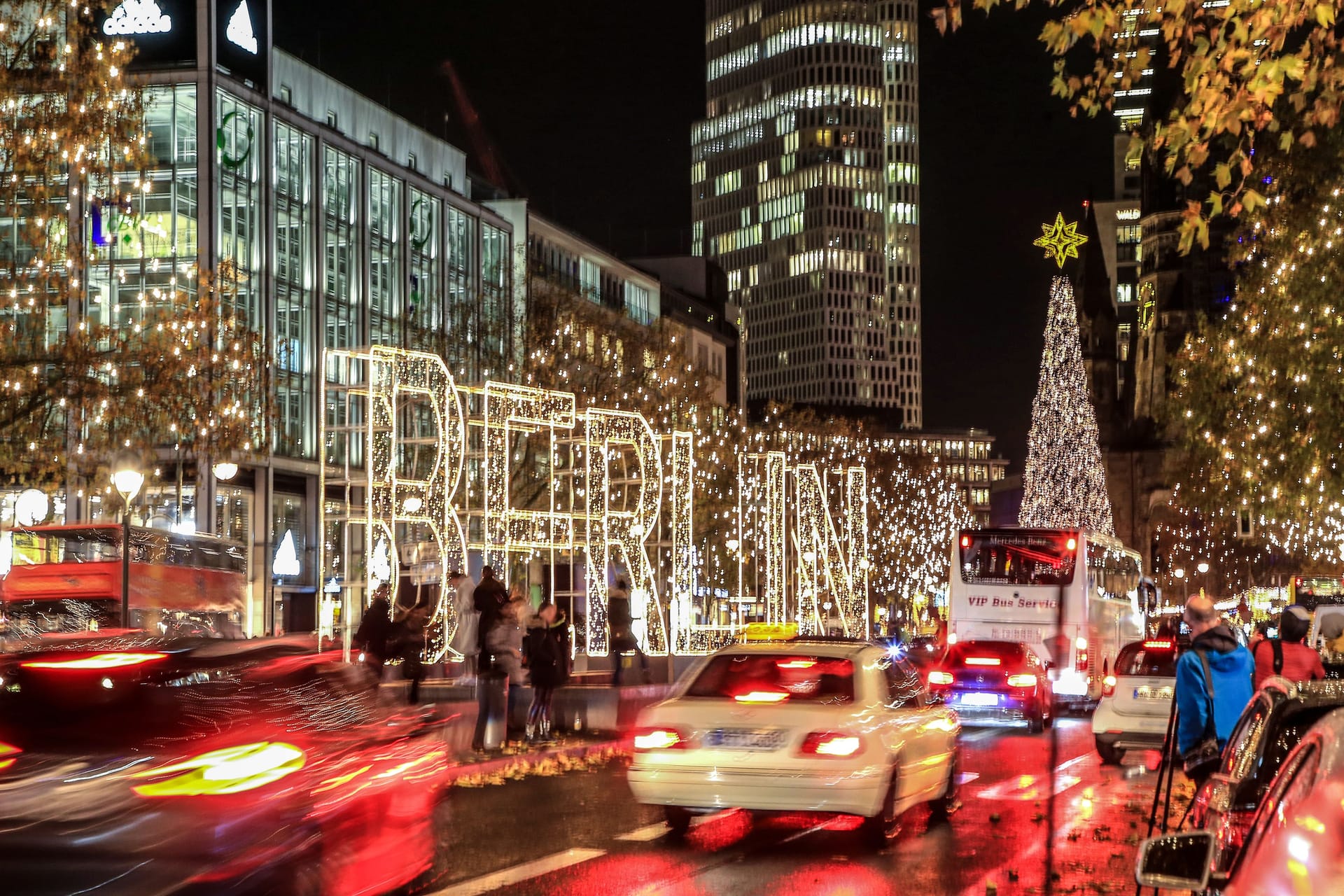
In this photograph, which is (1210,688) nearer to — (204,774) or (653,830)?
(653,830)

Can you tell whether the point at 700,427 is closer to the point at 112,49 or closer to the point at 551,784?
the point at 112,49

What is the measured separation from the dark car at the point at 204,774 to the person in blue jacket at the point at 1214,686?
13.8 feet

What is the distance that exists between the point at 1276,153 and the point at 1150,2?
92.0 feet

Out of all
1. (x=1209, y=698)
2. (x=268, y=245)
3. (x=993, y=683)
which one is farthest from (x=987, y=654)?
(x=268, y=245)

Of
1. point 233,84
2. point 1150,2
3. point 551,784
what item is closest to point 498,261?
point 233,84

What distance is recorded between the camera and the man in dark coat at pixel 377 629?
2238cm

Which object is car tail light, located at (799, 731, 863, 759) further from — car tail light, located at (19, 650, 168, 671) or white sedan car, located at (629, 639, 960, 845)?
car tail light, located at (19, 650, 168, 671)

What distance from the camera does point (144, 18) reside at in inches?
2290

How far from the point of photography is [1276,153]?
35781 millimetres

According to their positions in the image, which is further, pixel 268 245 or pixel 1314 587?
pixel 268 245

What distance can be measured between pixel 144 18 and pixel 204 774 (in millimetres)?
55150

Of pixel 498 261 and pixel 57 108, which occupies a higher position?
pixel 498 261

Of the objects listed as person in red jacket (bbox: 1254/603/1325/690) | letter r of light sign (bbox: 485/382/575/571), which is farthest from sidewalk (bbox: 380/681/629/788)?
person in red jacket (bbox: 1254/603/1325/690)

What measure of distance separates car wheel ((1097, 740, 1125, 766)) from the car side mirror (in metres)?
16.7
